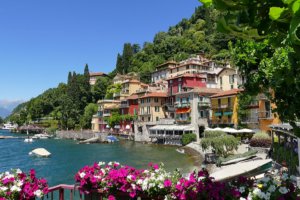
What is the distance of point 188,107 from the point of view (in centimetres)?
5612

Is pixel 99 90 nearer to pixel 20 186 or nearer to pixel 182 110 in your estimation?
pixel 182 110

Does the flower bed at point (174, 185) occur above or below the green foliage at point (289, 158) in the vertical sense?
above

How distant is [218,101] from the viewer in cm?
5109

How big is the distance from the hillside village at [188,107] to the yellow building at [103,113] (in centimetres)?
114

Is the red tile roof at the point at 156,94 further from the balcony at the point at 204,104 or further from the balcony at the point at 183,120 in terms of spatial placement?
the balcony at the point at 204,104

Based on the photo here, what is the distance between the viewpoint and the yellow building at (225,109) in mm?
47844

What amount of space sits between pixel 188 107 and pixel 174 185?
51.2m

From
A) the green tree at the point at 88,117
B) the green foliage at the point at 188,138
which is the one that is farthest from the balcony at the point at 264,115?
the green tree at the point at 88,117

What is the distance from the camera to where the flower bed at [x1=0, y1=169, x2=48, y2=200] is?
556 cm

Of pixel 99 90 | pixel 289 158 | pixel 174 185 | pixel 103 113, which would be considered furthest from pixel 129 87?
pixel 174 185

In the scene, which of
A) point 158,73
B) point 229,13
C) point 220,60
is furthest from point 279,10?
point 158,73

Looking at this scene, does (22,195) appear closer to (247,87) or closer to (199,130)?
(247,87)

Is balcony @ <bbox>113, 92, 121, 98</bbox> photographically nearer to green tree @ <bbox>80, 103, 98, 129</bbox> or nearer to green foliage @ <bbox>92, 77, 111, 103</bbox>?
green tree @ <bbox>80, 103, 98, 129</bbox>

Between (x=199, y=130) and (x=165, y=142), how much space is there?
22.1ft
